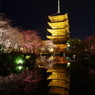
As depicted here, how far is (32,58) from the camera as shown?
2102 centimetres

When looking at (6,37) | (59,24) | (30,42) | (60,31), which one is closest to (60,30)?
(60,31)

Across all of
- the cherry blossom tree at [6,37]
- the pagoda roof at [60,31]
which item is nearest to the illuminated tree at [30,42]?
the cherry blossom tree at [6,37]

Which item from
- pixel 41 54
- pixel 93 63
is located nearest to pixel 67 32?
pixel 41 54

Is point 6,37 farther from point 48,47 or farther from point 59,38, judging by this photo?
point 59,38

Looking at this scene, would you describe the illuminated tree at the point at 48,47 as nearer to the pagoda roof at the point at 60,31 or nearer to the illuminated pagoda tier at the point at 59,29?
the illuminated pagoda tier at the point at 59,29

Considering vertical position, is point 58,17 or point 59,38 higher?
point 58,17

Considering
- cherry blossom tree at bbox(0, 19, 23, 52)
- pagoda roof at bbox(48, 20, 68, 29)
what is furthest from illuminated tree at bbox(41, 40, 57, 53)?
cherry blossom tree at bbox(0, 19, 23, 52)

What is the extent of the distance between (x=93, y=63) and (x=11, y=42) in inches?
546

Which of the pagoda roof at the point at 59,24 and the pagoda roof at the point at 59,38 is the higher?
the pagoda roof at the point at 59,24

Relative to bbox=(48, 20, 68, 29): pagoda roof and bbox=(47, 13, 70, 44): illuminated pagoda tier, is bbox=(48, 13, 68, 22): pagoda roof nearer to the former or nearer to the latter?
bbox=(47, 13, 70, 44): illuminated pagoda tier

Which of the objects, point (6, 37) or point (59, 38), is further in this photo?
point (59, 38)

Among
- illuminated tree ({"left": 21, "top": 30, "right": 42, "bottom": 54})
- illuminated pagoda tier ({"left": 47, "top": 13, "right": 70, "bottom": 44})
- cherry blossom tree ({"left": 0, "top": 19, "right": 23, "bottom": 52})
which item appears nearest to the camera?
cherry blossom tree ({"left": 0, "top": 19, "right": 23, "bottom": 52})

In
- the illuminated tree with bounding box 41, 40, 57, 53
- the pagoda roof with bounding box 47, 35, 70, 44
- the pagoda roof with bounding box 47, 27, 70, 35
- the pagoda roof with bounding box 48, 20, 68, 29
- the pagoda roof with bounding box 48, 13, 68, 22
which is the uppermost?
the pagoda roof with bounding box 48, 13, 68, 22

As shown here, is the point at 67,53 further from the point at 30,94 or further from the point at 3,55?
the point at 30,94
